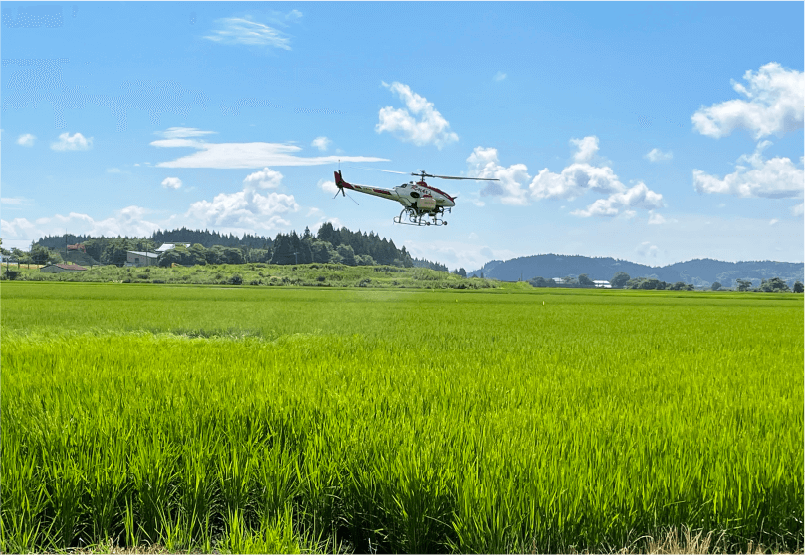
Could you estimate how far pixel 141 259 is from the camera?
387ft

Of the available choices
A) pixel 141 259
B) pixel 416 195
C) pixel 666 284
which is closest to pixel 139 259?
pixel 141 259

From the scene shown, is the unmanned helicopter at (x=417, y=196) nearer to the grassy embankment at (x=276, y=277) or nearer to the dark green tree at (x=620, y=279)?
the grassy embankment at (x=276, y=277)

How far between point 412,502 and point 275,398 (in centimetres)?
309

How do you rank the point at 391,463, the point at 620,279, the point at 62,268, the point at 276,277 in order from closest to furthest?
1. the point at 391,463
2. the point at 276,277
3. the point at 62,268
4. the point at 620,279

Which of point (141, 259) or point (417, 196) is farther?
point (141, 259)

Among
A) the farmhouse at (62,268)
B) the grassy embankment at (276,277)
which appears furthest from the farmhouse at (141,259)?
the grassy embankment at (276,277)

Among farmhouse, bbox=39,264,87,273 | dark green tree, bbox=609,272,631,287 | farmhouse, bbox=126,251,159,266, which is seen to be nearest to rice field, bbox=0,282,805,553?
farmhouse, bbox=126,251,159,266

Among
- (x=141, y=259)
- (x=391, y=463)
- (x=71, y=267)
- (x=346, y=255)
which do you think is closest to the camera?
(x=391, y=463)

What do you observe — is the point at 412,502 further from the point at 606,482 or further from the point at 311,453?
the point at 606,482

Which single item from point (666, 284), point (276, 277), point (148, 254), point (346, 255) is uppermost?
point (346, 255)

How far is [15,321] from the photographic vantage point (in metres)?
20.5

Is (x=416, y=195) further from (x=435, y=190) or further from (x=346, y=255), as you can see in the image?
(x=346, y=255)

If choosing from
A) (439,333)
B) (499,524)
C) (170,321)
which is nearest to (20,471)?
(499,524)

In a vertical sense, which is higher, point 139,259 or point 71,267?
point 139,259
